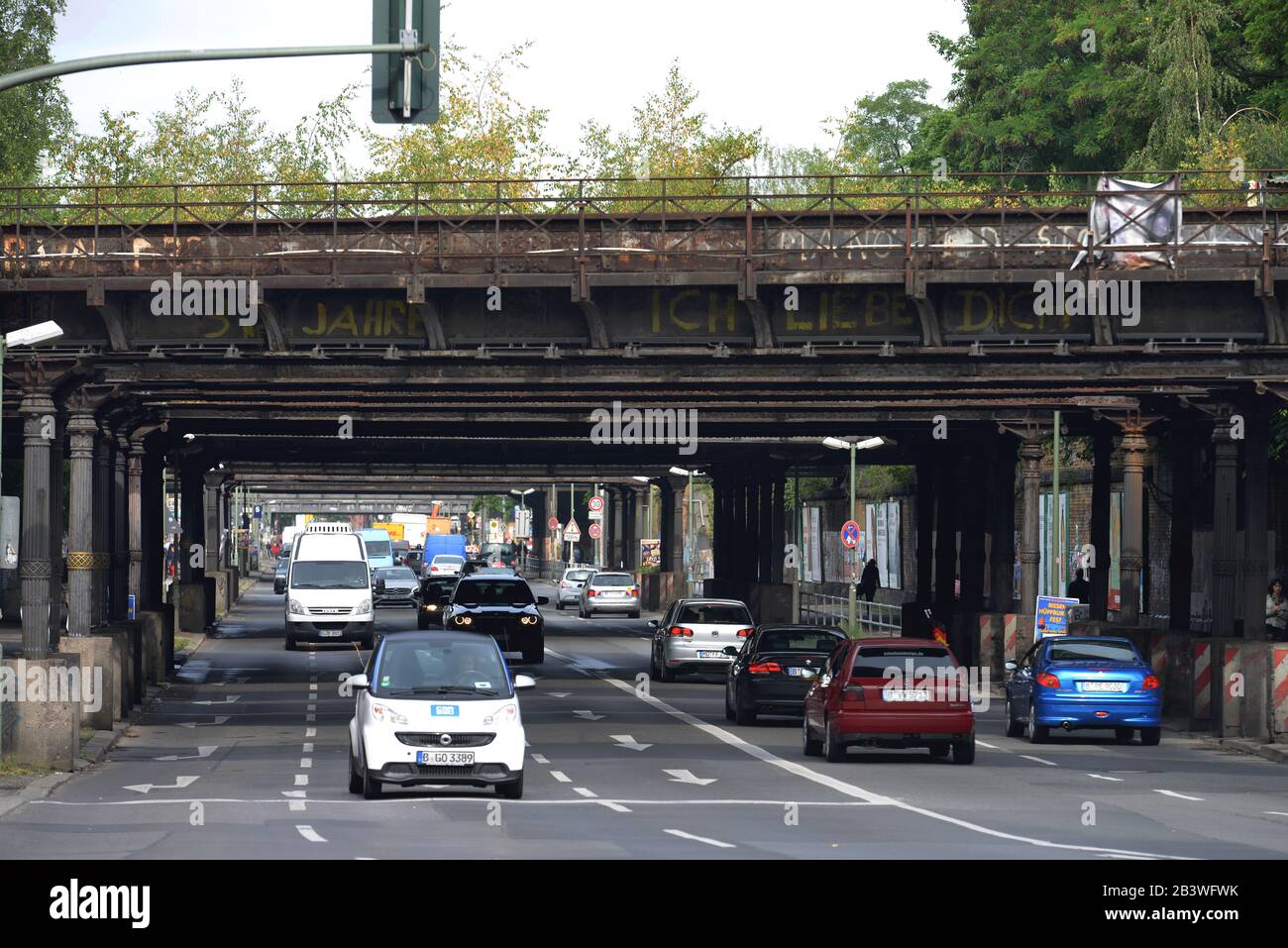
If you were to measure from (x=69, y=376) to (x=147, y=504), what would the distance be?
1789 centimetres

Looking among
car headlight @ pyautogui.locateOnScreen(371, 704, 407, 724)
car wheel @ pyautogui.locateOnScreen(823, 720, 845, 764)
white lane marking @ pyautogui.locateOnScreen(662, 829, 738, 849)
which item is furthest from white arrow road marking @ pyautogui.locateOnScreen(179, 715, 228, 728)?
white lane marking @ pyautogui.locateOnScreen(662, 829, 738, 849)

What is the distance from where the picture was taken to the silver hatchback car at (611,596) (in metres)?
80.0

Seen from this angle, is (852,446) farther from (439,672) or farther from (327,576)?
(439,672)

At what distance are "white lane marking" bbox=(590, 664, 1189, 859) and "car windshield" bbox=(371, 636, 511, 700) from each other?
386 cm

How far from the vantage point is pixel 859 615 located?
227 ft

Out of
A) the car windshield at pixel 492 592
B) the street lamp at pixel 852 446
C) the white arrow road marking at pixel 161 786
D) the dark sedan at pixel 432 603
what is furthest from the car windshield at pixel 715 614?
the white arrow road marking at pixel 161 786

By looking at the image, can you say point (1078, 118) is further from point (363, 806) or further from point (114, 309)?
point (363, 806)

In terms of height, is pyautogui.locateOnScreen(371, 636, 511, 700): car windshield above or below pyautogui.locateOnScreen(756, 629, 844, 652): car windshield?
above

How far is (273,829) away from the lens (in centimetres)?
1734

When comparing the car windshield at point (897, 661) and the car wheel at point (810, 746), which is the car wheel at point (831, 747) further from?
the car windshield at point (897, 661)

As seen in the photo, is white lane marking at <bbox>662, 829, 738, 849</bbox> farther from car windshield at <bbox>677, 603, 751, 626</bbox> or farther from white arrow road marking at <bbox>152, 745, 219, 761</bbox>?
car windshield at <bbox>677, 603, 751, 626</bbox>

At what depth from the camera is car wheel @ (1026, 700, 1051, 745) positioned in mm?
30359

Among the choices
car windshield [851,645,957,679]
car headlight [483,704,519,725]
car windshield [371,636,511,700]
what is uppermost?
car windshield [371,636,511,700]

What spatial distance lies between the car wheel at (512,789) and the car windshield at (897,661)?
576cm
